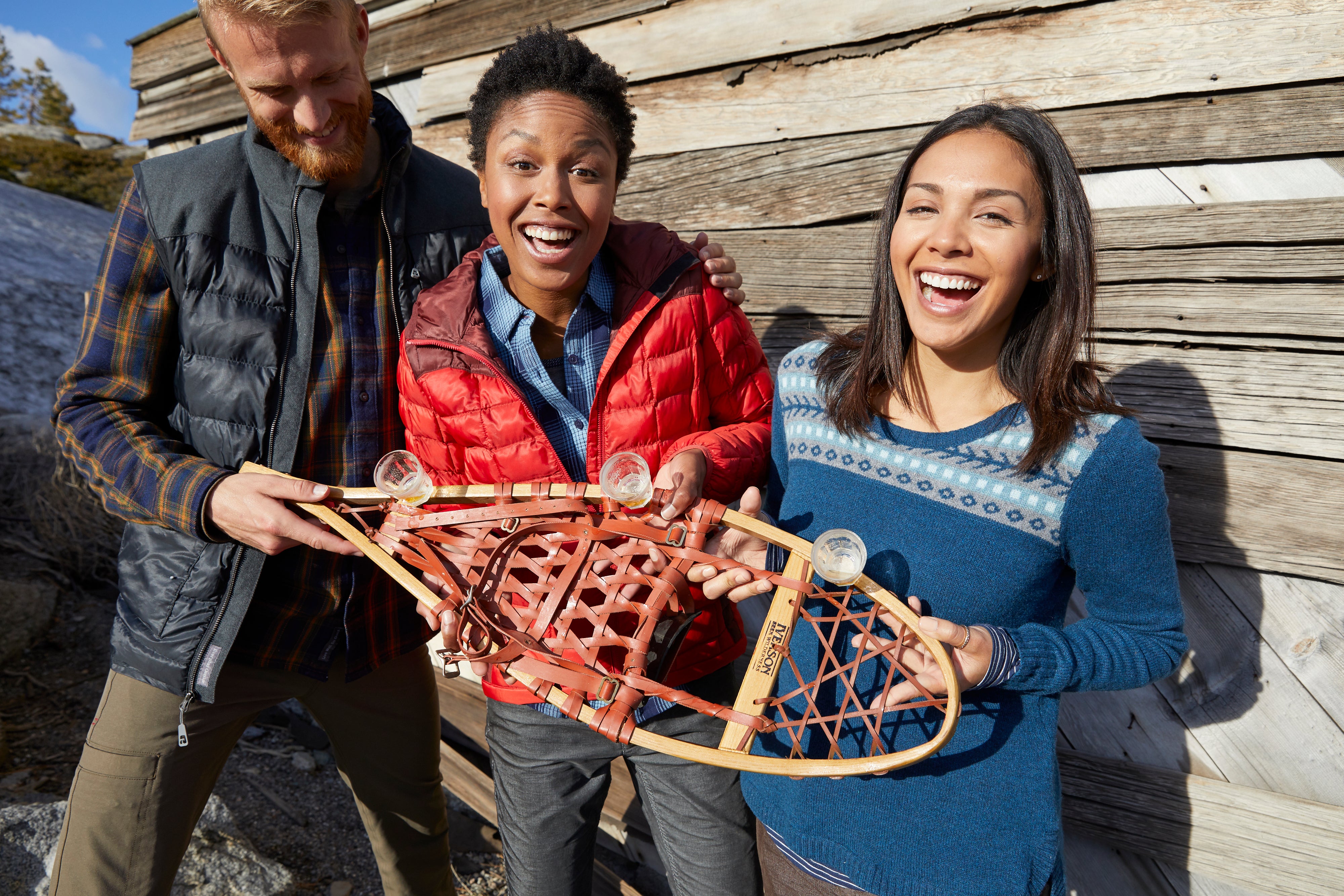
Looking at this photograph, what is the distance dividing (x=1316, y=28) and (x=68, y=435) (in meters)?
3.00

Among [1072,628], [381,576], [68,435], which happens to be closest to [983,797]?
[1072,628]

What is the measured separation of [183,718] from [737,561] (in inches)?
58.8

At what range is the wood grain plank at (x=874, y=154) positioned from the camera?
1.64m

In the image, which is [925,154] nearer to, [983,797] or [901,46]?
[901,46]

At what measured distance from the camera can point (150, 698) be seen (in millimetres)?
1934

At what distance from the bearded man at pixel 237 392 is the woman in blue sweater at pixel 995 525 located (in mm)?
632

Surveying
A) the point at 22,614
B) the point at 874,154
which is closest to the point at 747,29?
the point at 874,154

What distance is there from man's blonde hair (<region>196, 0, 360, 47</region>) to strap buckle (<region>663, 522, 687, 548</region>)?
1449 mm

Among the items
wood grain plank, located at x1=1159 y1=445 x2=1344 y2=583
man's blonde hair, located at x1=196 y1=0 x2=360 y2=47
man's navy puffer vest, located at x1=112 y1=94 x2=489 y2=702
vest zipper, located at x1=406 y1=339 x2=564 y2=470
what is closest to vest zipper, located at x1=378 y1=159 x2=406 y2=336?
man's navy puffer vest, located at x1=112 y1=94 x2=489 y2=702

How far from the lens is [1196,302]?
5.79ft

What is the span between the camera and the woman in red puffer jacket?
1.67 meters

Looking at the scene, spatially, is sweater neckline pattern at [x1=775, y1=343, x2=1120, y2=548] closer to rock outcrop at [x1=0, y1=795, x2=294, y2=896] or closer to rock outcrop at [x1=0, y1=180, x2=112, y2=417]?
rock outcrop at [x1=0, y1=795, x2=294, y2=896]

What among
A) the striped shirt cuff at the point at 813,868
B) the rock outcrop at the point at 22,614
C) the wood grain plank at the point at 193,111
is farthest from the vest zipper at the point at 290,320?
the rock outcrop at the point at 22,614

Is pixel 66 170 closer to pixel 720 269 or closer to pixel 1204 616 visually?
pixel 720 269
